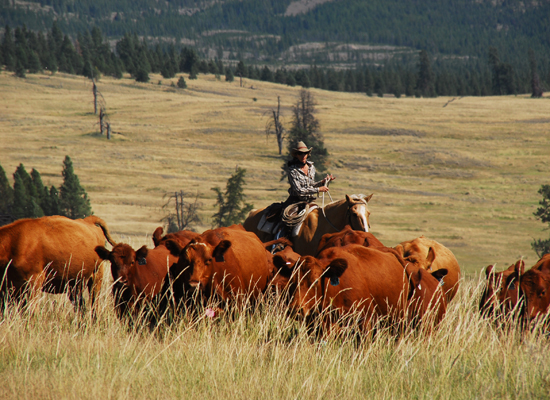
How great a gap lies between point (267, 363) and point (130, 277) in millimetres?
2337

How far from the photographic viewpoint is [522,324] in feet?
21.6

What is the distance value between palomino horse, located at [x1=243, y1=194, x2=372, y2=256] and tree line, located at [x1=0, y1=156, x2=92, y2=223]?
25106 millimetres

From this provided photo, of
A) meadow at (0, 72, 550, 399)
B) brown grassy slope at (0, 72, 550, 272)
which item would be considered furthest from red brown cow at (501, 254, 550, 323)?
brown grassy slope at (0, 72, 550, 272)

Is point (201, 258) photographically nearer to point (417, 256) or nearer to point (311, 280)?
point (311, 280)

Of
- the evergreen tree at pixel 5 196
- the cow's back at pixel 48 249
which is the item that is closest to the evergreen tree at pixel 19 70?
the evergreen tree at pixel 5 196

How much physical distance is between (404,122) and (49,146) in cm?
5349

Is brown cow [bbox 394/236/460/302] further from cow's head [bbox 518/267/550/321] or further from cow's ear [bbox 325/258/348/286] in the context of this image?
cow's ear [bbox 325/258/348/286]

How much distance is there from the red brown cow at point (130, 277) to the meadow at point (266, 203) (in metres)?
0.28

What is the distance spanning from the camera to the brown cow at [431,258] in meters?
8.23

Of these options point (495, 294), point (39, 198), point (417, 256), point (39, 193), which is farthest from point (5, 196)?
point (495, 294)

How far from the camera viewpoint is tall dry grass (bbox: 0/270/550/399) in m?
4.97

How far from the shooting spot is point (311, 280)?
19.5 feet

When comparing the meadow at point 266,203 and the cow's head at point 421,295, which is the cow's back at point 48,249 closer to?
the meadow at point 266,203

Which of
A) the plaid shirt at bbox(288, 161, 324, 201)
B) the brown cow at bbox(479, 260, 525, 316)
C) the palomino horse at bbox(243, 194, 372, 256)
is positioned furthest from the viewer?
the plaid shirt at bbox(288, 161, 324, 201)
